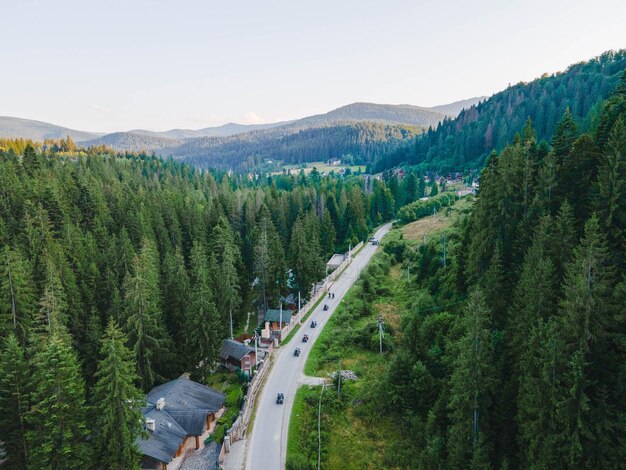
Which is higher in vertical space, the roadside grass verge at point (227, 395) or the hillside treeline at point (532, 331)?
the hillside treeline at point (532, 331)

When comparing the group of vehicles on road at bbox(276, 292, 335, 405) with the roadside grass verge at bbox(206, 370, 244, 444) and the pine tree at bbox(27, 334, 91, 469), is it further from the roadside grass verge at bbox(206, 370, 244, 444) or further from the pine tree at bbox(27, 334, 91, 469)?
the pine tree at bbox(27, 334, 91, 469)

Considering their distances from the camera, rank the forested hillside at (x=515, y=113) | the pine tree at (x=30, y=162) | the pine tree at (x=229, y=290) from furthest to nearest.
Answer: the forested hillside at (x=515, y=113) < the pine tree at (x=30, y=162) < the pine tree at (x=229, y=290)

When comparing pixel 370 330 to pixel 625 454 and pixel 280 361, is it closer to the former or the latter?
pixel 280 361

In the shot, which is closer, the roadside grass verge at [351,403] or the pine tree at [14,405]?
the pine tree at [14,405]

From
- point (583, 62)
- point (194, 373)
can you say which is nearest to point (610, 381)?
point (194, 373)

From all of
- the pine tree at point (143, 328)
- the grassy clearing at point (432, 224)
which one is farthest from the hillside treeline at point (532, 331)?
the grassy clearing at point (432, 224)

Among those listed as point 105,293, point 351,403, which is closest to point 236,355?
point 351,403

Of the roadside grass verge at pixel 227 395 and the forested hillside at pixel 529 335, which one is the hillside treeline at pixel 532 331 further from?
the roadside grass verge at pixel 227 395

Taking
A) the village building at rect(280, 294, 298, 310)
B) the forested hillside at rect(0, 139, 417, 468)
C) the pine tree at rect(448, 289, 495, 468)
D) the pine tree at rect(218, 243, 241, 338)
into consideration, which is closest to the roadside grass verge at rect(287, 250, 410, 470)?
the pine tree at rect(448, 289, 495, 468)
